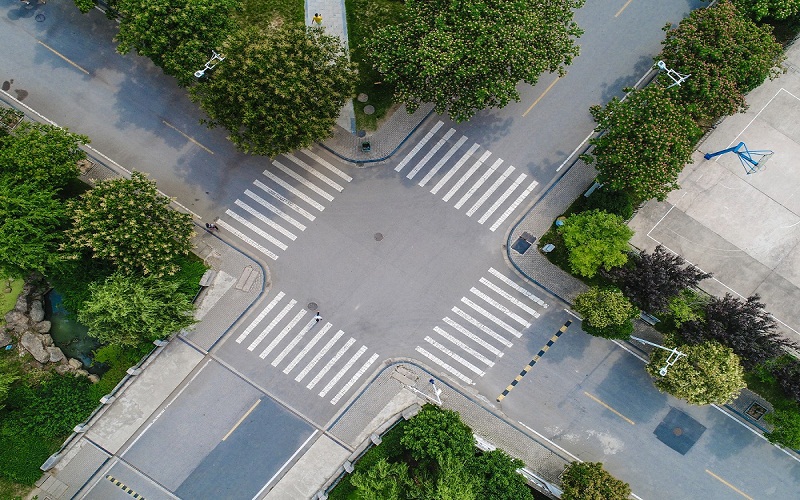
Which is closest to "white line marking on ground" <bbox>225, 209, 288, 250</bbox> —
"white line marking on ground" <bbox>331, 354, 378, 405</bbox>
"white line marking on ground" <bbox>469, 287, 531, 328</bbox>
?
"white line marking on ground" <bbox>331, 354, 378, 405</bbox>

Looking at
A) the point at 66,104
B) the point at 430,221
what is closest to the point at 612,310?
the point at 430,221

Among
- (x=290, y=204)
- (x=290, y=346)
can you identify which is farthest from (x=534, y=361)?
(x=290, y=204)

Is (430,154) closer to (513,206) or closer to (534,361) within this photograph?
(513,206)

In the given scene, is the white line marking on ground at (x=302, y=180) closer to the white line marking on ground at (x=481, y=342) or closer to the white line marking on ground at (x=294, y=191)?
the white line marking on ground at (x=294, y=191)

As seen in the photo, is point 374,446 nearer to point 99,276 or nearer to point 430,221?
point 430,221

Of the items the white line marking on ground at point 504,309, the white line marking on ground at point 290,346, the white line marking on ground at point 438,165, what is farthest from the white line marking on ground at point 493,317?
the white line marking on ground at point 290,346

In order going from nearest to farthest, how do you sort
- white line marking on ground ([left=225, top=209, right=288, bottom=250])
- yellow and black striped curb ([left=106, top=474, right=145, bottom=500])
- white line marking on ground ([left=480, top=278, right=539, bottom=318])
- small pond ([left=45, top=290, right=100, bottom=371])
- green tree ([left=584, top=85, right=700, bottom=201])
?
green tree ([left=584, top=85, right=700, bottom=201]) < yellow and black striped curb ([left=106, top=474, right=145, bottom=500]) < white line marking on ground ([left=480, top=278, right=539, bottom=318]) < white line marking on ground ([left=225, top=209, right=288, bottom=250]) < small pond ([left=45, top=290, right=100, bottom=371])

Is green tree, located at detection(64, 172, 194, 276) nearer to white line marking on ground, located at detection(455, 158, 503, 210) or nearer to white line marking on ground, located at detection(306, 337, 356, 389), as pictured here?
white line marking on ground, located at detection(306, 337, 356, 389)

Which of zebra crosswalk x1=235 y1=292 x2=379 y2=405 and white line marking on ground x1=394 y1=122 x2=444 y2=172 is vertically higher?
white line marking on ground x1=394 y1=122 x2=444 y2=172
